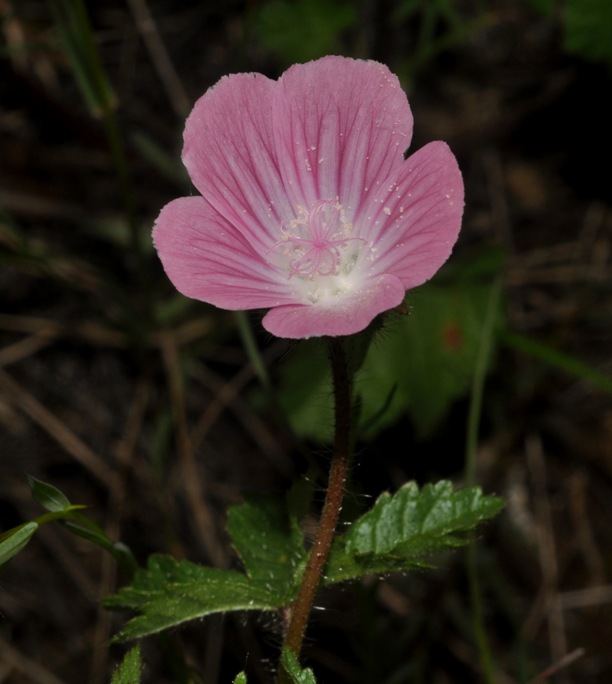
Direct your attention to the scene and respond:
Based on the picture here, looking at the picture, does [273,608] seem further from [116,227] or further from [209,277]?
[116,227]

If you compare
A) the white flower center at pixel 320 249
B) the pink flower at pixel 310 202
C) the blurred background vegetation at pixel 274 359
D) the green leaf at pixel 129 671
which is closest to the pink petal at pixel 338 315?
the pink flower at pixel 310 202

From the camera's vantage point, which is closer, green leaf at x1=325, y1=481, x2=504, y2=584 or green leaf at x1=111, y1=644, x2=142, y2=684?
green leaf at x1=111, y1=644, x2=142, y2=684

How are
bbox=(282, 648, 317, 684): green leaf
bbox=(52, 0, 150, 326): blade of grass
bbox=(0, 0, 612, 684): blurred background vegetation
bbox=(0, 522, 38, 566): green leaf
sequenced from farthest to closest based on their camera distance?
bbox=(0, 0, 612, 684): blurred background vegetation
bbox=(52, 0, 150, 326): blade of grass
bbox=(0, 522, 38, 566): green leaf
bbox=(282, 648, 317, 684): green leaf

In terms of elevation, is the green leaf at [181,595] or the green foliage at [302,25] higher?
the green foliage at [302,25]

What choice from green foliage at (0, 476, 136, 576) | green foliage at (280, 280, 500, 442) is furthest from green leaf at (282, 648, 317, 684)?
green foliage at (280, 280, 500, 442)

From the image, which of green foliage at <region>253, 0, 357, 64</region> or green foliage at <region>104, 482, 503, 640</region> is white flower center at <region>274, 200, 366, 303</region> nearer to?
green foliage at <region>104, 482, 503, 640</region>

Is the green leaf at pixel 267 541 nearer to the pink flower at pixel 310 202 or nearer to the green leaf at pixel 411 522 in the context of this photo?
the green leaf at pixel 411 522
